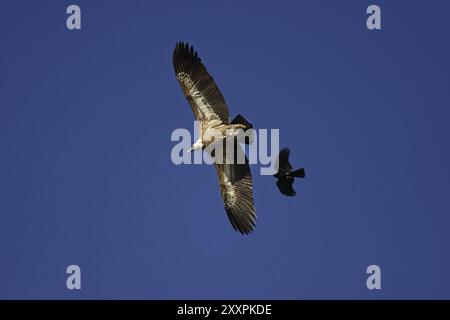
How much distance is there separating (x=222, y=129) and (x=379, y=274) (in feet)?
35.0

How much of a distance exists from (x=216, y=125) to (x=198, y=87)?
911mm

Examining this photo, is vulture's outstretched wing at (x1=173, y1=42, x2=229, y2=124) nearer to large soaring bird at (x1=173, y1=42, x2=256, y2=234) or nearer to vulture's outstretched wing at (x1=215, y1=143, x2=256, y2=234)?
large soaring bird at (x1=173, y1=42, x2=256, y2=234)

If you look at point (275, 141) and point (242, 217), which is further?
point (275, 141)

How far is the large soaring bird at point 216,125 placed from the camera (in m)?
18.0

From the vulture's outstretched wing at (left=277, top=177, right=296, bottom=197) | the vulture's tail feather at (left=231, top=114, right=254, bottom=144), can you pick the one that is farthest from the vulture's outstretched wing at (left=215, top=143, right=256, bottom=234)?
the vulture's tail feather at (left=231, top=114, right=254, bottom=144)

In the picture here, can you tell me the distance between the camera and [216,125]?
18.0 meters

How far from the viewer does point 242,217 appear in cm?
1836

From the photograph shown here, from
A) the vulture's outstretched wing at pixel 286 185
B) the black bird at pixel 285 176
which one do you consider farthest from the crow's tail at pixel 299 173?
the vulture's outstretched wing at pixel 286 185

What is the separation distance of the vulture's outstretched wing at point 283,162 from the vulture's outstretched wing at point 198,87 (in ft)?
5.31

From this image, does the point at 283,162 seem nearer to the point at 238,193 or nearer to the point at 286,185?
the point at 286,185

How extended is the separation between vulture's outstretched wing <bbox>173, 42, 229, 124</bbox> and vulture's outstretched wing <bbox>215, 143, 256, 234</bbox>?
912 mm
